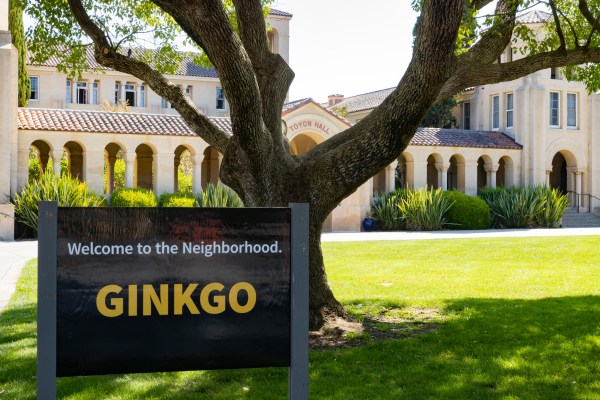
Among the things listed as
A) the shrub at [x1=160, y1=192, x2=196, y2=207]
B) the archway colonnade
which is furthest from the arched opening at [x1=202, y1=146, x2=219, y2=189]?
the shrub at [x1=160, y1=192, x2=196, y2=207]

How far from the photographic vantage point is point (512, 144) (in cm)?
→ 3822

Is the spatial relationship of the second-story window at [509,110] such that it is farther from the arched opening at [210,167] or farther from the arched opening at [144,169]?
the arched opening at [144,169]

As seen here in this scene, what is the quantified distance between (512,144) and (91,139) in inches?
847

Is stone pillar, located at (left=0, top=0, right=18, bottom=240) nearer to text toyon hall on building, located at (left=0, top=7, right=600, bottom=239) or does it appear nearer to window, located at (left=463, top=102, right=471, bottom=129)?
text toyon hall on building, located at (left=0, top=7, right=600, bottom=239)

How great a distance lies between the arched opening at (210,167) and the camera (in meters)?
36.1

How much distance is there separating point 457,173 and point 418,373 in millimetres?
32335

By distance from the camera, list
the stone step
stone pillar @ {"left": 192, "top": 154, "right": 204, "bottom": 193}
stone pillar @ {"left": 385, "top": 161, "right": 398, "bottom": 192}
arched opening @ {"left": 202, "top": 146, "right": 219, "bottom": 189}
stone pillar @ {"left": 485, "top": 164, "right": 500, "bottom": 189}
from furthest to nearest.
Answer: stone pillar @ {"left": 485, "top": 164, "right": 500, "bottom": 189}, the stone step, arched opening @ {"left": 202, "top": 146, "right": 219, "bottom": 189}, stone pillar @ {"left": 385, "top": 161, "right": 398, "bottom": 192}, stone pillar @ {"left": 192, "top": 154, "right": 204, "bottom": 193}

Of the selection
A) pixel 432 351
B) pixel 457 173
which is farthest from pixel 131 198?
pixel 432 351

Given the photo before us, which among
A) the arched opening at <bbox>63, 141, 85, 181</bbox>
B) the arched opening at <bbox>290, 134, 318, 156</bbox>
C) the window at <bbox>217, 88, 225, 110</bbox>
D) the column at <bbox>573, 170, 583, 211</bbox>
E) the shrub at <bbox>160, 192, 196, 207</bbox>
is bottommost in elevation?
the shrub at <bbox>160, 192, 196, 207</bbox>

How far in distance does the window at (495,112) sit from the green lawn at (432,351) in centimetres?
2667

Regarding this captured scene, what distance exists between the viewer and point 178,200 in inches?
1110

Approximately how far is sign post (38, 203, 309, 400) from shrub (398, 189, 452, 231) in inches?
1085

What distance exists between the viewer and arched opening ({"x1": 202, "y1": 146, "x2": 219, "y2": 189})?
36.1 metres

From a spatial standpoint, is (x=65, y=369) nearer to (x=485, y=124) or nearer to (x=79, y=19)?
(x=79, y=19)
